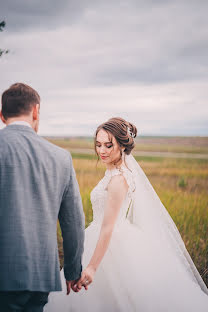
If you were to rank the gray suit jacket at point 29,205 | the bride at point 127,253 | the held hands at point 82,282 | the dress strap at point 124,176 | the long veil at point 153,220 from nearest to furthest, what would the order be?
the gray suit jacket at point 29,205 < the held hands at point 82,282 < the bride at point 127,253 < the dress strap at point 124,176 < the long veil at point 153,220

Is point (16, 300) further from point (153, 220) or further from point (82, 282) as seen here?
point (153, 220)

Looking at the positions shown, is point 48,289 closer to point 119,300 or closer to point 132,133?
point 119,300

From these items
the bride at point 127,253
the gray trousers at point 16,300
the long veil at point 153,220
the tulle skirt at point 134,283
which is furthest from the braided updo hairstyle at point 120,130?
the gray trousers at point 16,300

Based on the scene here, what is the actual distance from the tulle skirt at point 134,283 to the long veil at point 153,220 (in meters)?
0.14

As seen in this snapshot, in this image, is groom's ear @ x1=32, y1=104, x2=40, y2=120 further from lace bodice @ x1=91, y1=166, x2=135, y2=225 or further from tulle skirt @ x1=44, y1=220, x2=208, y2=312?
tulle skirt @ x1=44, y1=220, x2=208, y2=312

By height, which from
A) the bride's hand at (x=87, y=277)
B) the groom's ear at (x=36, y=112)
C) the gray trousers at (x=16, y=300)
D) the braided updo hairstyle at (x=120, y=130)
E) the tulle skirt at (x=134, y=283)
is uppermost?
the groom's ear at (x=36, y=112)

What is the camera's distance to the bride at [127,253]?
104 inches

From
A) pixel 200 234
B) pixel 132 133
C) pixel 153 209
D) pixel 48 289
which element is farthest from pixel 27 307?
pixel 200 234

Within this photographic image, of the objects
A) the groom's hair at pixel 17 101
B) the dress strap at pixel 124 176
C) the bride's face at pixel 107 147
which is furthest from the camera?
the bride's face at pixel 107 147

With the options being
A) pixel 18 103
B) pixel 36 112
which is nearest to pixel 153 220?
pixel 36 112

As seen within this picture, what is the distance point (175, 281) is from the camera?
111 inches

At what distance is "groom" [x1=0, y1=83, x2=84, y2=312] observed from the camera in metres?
1.73

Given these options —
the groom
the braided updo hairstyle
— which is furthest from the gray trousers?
the braided updo hairstyle

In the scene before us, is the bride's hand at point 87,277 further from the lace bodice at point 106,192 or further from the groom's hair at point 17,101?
the groom's hair at point 17,101
